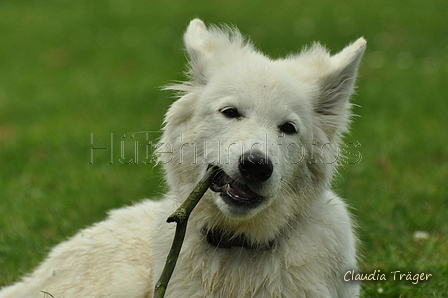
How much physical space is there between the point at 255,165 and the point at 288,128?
574 mm

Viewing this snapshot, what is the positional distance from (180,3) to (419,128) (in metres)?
11.0

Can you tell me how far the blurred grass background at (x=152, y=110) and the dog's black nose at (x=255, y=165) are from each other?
4.41 feet

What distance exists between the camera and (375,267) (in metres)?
4.87

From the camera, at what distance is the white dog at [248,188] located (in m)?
3.48

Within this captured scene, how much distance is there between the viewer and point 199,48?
4.13 metres

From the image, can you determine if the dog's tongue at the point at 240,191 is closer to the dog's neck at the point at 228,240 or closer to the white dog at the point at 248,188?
the white dog at the point at 248,188

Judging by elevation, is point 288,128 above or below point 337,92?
below

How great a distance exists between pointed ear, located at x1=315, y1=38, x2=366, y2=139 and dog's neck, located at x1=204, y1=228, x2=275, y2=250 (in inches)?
38.0

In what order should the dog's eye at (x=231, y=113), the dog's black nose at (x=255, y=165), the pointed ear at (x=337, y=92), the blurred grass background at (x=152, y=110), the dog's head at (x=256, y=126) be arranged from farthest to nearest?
the blurred grass background at (x=152, y=110) < the pointed ear at (x=337, y=92) < the dog's eye at (x=231, y=113) < the dog's head at (x=256, y=126) < the dog's black nose at (x=255, y=165)

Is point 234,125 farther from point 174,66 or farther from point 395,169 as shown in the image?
point 174,66

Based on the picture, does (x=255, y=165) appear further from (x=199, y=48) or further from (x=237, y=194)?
(x=199, y=48)

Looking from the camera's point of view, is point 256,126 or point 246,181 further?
point 256,126

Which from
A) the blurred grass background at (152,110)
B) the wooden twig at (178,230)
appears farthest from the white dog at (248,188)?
the blurred grass background at (152,110)

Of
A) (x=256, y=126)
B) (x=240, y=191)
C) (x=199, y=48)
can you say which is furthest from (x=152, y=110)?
(x=240, y=191)
